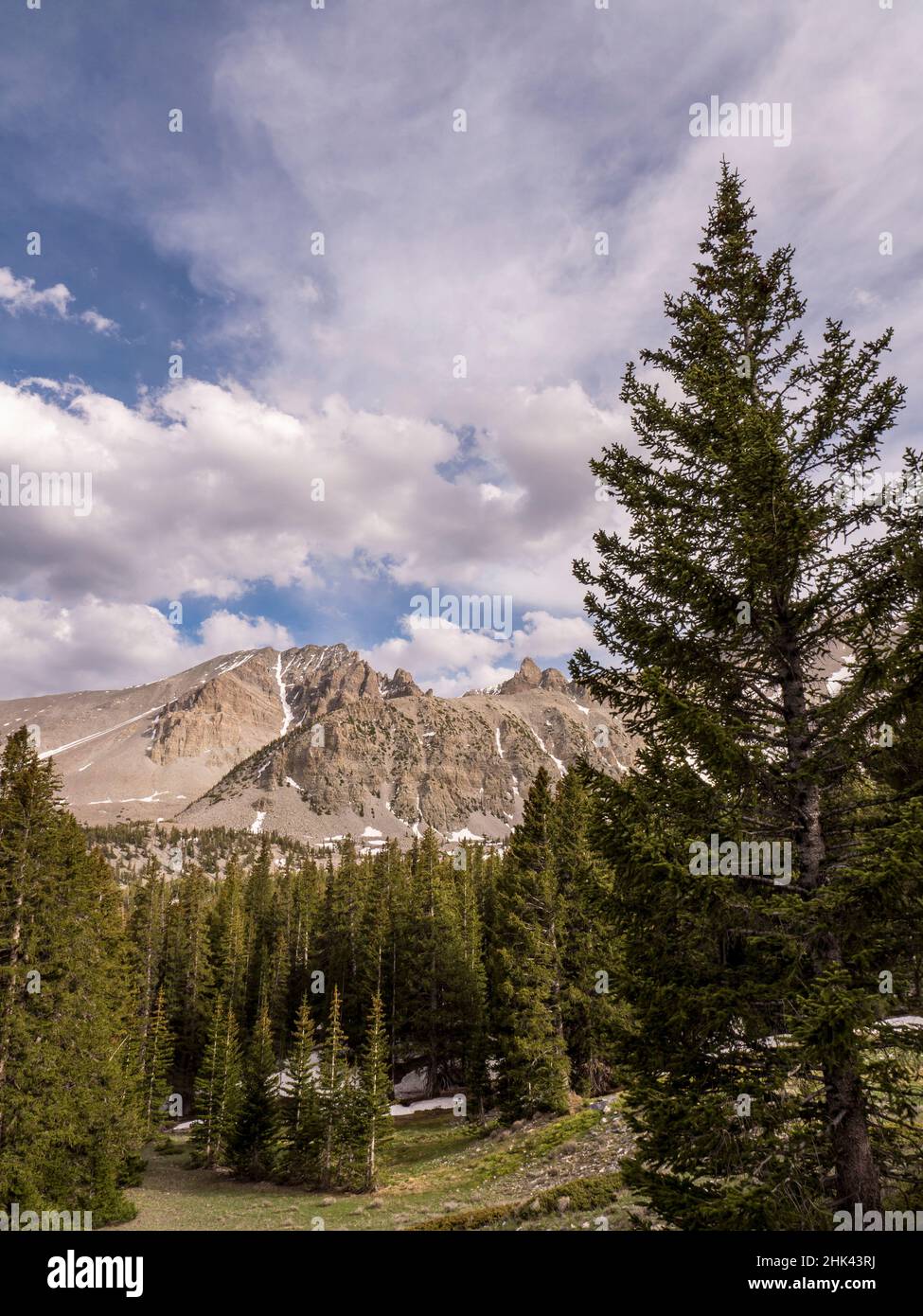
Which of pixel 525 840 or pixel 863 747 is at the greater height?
pixel 863 747

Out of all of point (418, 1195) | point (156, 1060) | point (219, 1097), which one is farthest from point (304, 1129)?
point (156, 1060)

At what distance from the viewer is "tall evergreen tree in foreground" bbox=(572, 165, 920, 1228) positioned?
6629mm

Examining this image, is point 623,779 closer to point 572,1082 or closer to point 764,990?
point 764,990

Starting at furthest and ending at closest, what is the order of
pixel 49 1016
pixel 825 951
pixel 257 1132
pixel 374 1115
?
pixel 257 1132
pixel 374 1115
pixel 49 1016
pixel 825 951

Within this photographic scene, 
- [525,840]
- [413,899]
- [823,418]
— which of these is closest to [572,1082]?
[525,840]

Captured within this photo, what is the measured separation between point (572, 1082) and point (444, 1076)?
21692mm

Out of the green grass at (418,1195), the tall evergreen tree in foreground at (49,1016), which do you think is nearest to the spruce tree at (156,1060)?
the green grass at (418,1195)

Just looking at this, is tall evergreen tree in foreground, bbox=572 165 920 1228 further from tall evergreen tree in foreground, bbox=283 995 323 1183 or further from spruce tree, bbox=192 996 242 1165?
spruce tree, bbox=192 996 242 1165

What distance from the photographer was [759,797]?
804 centimetres

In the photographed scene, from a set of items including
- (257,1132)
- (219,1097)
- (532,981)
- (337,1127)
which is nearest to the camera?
(532,981)

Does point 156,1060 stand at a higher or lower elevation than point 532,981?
lower

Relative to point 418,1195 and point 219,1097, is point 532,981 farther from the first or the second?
point 219,1097

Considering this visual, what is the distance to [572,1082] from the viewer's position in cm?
2959

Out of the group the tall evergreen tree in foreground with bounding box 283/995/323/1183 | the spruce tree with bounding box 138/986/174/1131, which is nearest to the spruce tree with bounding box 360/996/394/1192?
the tall evergreen tree in foreground with bounding box 283/995/323/1183
